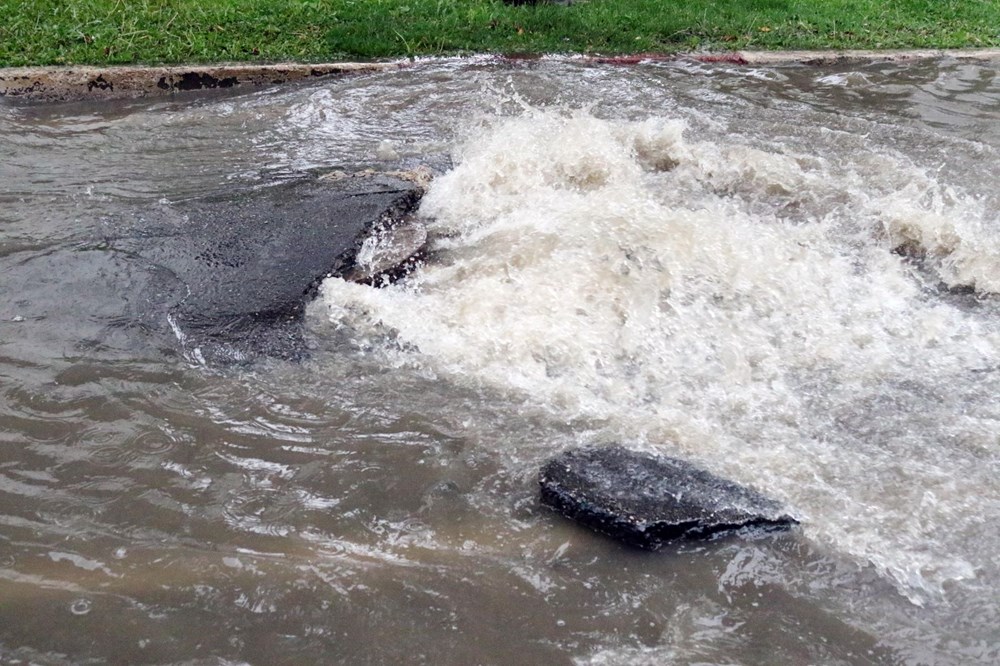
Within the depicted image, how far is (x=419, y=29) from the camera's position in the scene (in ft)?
30.7

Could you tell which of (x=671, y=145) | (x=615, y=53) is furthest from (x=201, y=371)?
(x=615, y=53)

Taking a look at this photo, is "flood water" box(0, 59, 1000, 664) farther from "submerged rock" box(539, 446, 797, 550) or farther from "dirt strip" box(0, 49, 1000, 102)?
"dirt strip" box(0, 49, 1000, 102)

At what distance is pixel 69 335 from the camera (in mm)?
4305

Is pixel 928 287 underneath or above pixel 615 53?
underneath

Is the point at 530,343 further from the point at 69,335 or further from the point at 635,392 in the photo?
the point at 69,335

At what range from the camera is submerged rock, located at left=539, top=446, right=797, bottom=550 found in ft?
10.6

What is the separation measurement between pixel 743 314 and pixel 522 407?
5.33ft

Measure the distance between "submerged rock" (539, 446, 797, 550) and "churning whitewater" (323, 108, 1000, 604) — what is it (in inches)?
7.7

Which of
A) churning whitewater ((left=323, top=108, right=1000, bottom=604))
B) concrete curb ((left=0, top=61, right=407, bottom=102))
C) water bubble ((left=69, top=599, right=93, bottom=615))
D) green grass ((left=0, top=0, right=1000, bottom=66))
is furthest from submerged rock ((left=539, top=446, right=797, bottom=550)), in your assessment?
green grass ((left=0, top=0, right=1000, bottom=66))

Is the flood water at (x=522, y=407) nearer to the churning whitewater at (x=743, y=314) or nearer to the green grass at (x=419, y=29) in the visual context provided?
the churning whitewater at (x=743, y=314)

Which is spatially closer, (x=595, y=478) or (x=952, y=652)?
(x=952, y=652)

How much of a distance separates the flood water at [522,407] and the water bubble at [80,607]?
16 millimetres

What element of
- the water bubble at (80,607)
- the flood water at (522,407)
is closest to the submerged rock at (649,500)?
the flood water at (522,407)

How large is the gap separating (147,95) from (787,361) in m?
6.38
